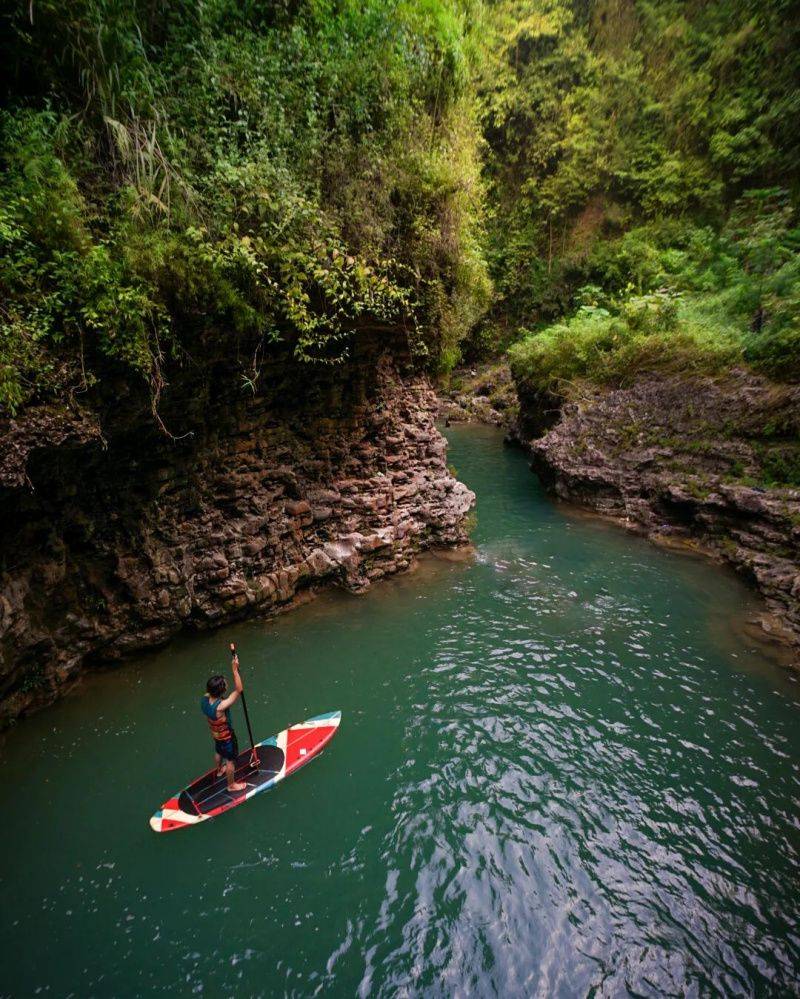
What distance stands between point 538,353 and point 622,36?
21.0 meters

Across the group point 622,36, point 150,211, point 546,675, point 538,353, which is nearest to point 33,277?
point 150,211

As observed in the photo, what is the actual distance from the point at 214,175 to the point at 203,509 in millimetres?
5461

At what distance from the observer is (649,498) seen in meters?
14.3

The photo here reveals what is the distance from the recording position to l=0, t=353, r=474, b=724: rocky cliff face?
21.9ft

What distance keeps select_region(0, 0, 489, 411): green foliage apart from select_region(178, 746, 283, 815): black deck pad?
519cm

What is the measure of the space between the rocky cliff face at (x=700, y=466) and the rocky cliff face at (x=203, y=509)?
6166 millimetres

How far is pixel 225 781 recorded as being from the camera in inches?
237

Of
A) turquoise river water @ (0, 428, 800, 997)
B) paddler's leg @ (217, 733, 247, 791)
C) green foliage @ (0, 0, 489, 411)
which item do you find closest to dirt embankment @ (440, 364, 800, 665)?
turquoise river water @ (0, 428, 800, 997)

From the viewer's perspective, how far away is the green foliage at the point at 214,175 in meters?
5.70

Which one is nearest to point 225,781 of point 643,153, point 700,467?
point 700,467

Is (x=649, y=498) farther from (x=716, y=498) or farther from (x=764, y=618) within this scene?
(x=764, y=618)

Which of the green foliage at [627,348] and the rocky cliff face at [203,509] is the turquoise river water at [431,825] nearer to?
the rocky cliff face at [203,509]

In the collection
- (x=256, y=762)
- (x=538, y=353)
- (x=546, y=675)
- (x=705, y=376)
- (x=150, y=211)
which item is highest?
(x=150, y=211)

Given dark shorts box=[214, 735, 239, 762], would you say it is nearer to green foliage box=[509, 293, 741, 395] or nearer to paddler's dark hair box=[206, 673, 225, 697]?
paddler's dark hair box=[206, 673, 225, 697]
